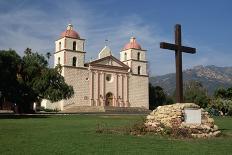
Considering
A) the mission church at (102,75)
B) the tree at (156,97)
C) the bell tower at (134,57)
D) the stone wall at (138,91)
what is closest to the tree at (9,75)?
the mission church at (102,75)

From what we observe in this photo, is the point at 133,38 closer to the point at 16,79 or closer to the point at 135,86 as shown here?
the point at 135,86

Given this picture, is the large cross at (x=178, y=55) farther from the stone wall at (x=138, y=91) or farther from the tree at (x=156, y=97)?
the tree at (x=156, y=97)

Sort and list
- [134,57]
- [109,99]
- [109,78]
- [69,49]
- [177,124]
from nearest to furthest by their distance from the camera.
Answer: [177,124] < [69,49] < [109,99] < [109,78] < [134,57]

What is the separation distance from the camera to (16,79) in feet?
134

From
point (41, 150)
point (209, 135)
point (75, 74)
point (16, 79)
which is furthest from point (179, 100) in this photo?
point (75, 74)

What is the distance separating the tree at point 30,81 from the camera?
3972cm

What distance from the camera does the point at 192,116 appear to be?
1645 centimetres

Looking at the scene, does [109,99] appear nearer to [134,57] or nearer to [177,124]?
[134,57]

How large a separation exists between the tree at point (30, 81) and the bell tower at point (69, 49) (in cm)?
1523

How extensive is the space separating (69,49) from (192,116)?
48.3 metres

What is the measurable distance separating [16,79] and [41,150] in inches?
1254

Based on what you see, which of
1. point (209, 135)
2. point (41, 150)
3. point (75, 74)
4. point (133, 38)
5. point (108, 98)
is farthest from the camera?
point (133, 38)

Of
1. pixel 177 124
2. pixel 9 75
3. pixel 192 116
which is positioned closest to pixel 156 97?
pixel 9 75

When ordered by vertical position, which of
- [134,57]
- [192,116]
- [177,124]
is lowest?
A: [177,124]
